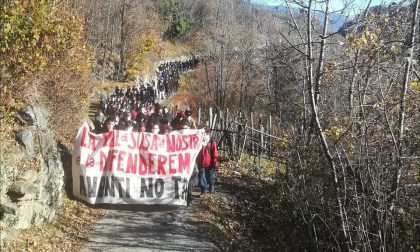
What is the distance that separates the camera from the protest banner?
432 inches

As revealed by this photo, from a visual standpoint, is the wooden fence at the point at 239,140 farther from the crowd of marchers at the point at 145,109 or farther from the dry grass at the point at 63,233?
the dry grass at the point at 63,233

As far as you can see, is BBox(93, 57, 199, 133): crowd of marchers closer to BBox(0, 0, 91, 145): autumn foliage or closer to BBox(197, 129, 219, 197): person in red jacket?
BBox(197, 129, 219, 197): person in red jacket

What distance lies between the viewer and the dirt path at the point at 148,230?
379 inches

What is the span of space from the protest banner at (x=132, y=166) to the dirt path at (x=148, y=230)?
0.27 meters

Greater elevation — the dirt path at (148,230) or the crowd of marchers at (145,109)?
the crowd of marchers at (145,109)

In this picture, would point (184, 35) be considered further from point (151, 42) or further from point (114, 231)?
point (114, 231)

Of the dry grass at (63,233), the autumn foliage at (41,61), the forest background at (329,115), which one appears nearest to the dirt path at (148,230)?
the dry grass at (63,233)

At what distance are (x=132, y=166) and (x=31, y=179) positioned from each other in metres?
2.73

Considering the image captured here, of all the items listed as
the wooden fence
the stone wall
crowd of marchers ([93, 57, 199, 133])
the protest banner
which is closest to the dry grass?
the stone wall

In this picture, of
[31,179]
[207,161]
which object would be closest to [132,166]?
[207,161]

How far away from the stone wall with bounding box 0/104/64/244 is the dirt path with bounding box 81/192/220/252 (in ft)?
3.82

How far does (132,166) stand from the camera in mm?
11398

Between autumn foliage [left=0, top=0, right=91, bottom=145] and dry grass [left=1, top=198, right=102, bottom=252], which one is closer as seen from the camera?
dry grass [left=1, top=198, right=102, bottom=252]

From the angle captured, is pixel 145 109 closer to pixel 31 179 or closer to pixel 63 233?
pixel 63 233
